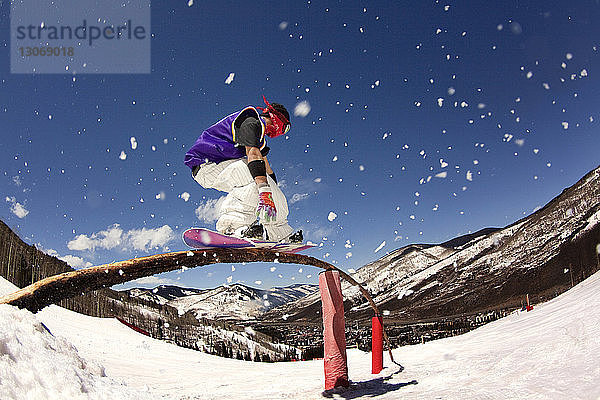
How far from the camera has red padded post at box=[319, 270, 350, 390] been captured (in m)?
3.10

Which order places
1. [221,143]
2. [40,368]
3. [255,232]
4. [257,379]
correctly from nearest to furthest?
1. [40,368]
2. [255,232]
3. [221,143]
4. [257,379]

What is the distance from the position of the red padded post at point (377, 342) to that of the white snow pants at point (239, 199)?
66.9 inches

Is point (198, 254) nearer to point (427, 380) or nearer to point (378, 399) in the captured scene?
point (378, 399)

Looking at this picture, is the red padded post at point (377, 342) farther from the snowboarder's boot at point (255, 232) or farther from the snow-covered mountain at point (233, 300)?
the snow-covered mountain at point (233, 300)

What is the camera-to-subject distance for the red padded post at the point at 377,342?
4059 mm

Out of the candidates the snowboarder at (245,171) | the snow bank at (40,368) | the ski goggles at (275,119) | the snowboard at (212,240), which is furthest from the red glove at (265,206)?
the snow bank at (40,368)

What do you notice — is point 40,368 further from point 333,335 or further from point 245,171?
point 333,335

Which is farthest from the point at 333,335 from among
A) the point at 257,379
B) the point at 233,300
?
the point at 233,300

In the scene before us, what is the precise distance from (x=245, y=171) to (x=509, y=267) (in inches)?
2169

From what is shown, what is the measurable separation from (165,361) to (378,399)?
17.7ft

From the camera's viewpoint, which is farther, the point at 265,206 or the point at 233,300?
the point at 233,300

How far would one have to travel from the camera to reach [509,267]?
48375 mm

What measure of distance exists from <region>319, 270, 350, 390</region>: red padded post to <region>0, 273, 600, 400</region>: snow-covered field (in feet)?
0.46

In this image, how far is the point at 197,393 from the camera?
4.02 metres
